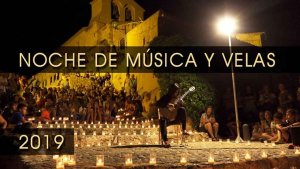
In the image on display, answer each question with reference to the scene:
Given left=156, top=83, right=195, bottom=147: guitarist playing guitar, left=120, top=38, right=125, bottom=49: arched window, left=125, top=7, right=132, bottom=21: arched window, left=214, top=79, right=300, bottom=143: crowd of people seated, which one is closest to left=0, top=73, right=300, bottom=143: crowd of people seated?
left=214, top=79, right=300, bottom=143: crowd of people seated

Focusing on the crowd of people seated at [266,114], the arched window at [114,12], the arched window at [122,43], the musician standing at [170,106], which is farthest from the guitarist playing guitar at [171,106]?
the arched window at [114,12]

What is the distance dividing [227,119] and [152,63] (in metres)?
4.99

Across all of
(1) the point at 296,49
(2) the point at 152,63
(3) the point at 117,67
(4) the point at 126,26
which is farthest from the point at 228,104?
(4) the point at 126,26

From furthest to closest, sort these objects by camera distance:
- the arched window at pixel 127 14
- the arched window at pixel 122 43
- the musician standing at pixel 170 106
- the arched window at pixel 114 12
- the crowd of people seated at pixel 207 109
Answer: the arched window at pixel 127 14
the arched window at pixel 114 12
the arched window at pixel 122 43
the crowd of people seated at pixel 207 109
the musician standing at pixel 170 106

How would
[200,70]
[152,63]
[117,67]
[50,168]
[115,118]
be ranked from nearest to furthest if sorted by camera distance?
[50,168] < [115,118] < [200,70] < [152,63] < [117,67]

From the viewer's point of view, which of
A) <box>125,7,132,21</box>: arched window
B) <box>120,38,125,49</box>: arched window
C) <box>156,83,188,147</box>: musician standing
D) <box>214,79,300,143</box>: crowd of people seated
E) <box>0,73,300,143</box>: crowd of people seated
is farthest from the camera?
<box>125,7,132,21</box>: arched window

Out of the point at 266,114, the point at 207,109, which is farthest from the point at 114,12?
the point at 266,114

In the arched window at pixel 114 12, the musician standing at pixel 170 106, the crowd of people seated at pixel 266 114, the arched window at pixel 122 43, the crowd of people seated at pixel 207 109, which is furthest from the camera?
the arched window at pixel 114 12

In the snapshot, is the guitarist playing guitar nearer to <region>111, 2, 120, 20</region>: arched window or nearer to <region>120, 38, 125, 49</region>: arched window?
<region>120, 38, 125, 49</region>: arched window

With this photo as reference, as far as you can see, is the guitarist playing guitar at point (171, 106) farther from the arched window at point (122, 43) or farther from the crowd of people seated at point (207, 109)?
the arched window at point (122, 43)

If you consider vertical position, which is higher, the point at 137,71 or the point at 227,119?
the point at 137,71

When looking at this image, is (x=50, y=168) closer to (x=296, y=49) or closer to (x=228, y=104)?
(x=228, y=104)

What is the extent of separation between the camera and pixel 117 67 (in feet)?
85.0

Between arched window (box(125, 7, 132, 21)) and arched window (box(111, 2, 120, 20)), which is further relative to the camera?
arched window (box(125, 7, 132, 21))
